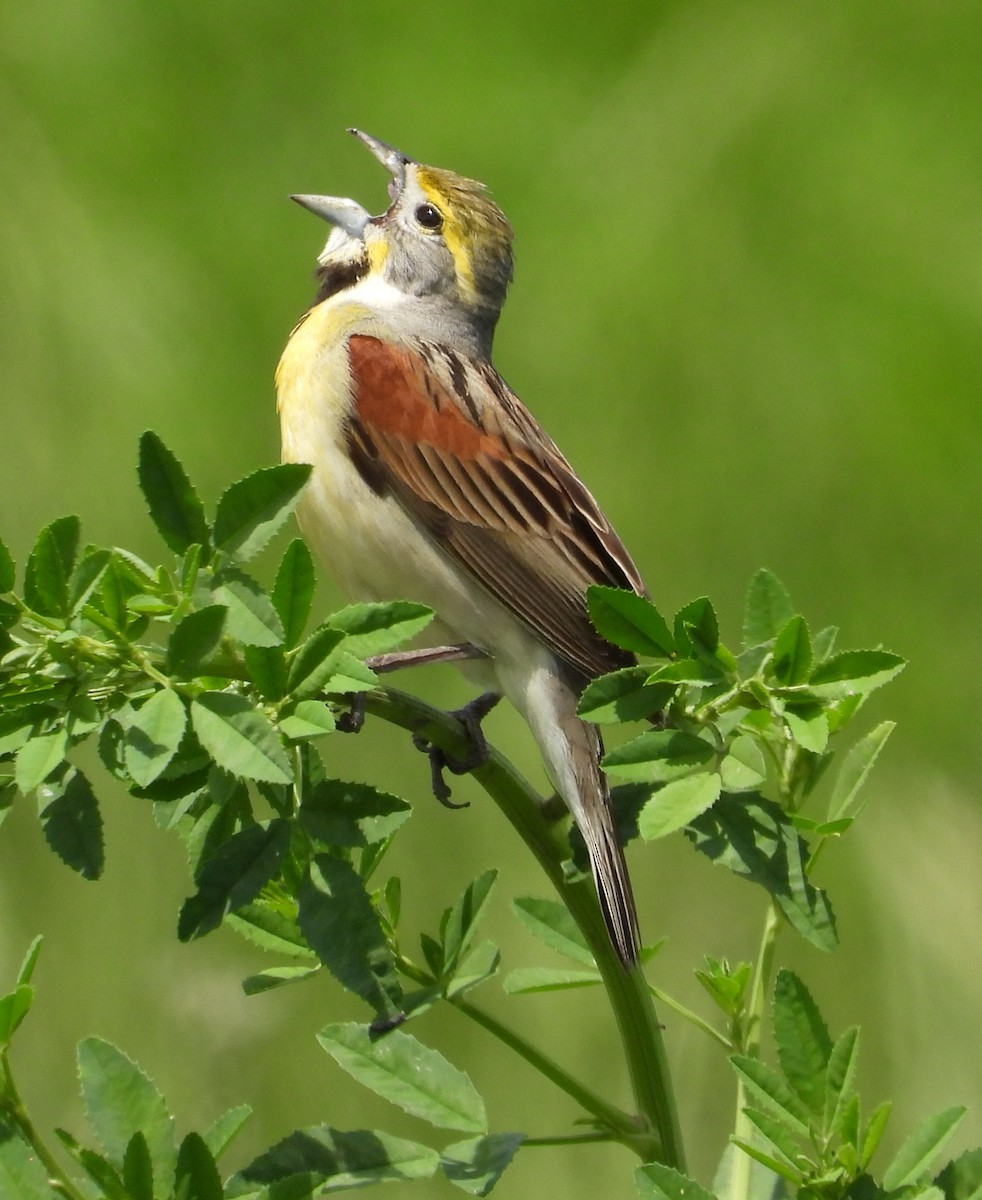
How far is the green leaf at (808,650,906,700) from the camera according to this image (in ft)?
3.95

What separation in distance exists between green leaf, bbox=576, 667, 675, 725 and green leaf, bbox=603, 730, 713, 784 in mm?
21

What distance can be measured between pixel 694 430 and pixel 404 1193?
134cm

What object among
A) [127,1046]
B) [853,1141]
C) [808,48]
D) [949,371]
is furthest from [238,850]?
[808,48]

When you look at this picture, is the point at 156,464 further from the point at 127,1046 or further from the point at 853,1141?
the point at 127,1046

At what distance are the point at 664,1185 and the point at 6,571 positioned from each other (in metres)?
0.59

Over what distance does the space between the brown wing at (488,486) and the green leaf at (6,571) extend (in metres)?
1.15

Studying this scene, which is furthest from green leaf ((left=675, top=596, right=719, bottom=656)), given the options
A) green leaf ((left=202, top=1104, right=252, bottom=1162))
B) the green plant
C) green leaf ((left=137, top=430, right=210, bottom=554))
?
green leaf ((left=202, top=1104, right=252, bottom=1162))

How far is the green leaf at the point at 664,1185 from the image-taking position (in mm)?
1031

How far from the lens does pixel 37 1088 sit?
2324mm

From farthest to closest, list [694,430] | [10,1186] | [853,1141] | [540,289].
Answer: [540,289] → [694,430] → [853,1141] → [10,1186]

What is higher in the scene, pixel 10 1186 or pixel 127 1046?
pixel 10 1186

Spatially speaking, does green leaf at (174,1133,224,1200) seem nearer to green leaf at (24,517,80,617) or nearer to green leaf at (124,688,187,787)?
green leaf at (124,688,187,787)

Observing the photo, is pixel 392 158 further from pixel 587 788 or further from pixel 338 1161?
pixel 338 1161

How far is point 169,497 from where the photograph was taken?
3.73 ft
